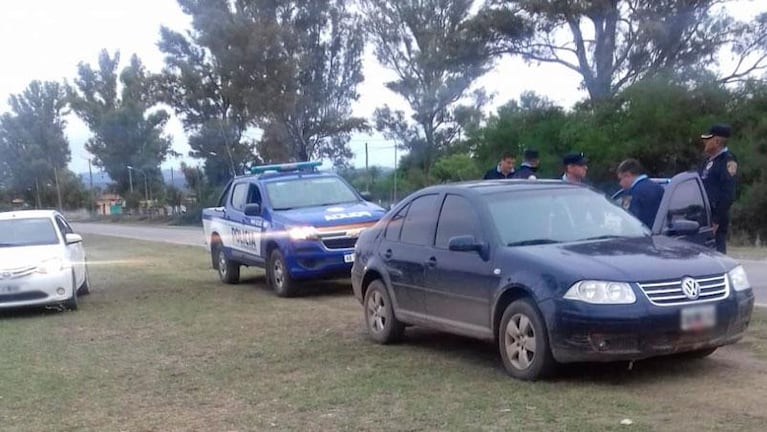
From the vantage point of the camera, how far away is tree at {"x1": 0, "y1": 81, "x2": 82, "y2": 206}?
260ft

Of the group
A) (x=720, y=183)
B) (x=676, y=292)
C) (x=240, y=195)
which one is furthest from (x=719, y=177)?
(x=240, y=195)

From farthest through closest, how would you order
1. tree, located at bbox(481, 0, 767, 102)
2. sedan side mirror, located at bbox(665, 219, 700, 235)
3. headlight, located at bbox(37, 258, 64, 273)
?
tree, located at bbox(481, 0, 767, 102), headlight, located at bbox(37, 258, 64, 273), sedan side mirror, located at bbox(665, 219, 700, 235)

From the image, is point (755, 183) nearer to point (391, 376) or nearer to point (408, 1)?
point (408, 1)

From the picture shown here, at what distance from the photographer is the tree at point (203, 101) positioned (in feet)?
161

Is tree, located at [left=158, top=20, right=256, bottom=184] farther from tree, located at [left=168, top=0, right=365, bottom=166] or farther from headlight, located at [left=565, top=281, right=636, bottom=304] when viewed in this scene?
headlight, located at [left=565, top=281, right=636, bottom=304]

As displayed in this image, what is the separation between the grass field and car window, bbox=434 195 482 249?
1.07m

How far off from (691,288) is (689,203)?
7.50ft

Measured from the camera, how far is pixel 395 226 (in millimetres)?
9328

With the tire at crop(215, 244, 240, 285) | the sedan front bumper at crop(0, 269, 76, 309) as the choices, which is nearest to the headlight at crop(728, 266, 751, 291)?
the sedan front bumper at crop(0, 269, 76, 309)

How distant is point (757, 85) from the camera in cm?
3064

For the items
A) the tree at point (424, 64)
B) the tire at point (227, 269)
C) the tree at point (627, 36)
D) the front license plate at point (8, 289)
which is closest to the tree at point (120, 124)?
the tree at point (424, 64)

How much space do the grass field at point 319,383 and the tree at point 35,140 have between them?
236 feet

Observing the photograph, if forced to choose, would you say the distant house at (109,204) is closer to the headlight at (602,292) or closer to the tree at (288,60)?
the tree at (288,60)

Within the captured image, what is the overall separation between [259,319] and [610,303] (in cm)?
577
